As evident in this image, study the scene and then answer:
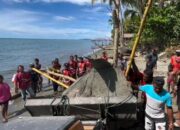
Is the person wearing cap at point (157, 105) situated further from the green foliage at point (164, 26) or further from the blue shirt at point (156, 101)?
the green foliage at point (164, 26)

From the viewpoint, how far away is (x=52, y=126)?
4488mm

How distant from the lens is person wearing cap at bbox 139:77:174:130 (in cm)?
653

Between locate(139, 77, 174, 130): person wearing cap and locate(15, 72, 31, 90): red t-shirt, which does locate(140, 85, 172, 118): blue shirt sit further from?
locate(15, 72, 31, 90): red t-shirt

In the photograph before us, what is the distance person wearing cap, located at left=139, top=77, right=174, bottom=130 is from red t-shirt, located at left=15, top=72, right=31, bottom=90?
800cm

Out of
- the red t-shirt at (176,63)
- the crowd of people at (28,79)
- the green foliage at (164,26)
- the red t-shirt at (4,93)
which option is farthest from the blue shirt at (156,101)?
the green foliage at (164,26)

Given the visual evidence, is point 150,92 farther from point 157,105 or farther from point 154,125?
point 154,125

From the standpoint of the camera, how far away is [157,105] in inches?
262

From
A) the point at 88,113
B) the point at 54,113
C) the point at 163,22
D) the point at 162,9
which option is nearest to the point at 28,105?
the point at 54,113

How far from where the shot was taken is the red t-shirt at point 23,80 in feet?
46.4

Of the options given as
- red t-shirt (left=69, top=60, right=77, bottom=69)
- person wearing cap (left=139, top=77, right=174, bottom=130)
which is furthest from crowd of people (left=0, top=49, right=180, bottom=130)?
red t-shirt (left=69, top=60, right=77, bottom=69)

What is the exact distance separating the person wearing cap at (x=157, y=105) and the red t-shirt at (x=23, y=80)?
8003 millimetres

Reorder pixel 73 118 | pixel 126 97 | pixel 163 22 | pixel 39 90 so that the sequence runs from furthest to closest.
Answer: pixel 163 22 → pixel 39 90 → pixel 126 97 → pixel 73 118

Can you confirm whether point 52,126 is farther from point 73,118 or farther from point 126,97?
point 126,97

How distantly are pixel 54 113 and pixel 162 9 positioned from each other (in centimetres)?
2724
